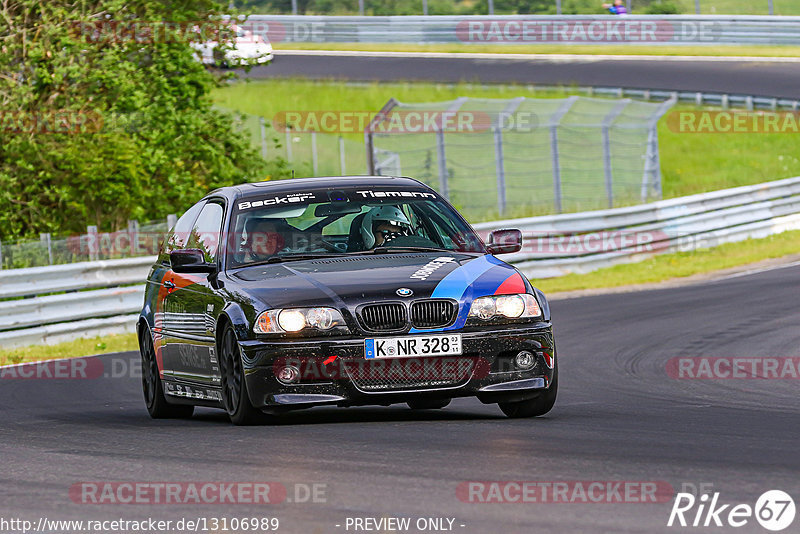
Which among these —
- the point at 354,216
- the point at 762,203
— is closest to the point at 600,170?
the point at 762,203

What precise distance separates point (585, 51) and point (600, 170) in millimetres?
17150

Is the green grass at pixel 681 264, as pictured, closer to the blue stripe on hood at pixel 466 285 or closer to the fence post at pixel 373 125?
the fence post at pixel 373 125

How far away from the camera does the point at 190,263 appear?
9430 millimetres

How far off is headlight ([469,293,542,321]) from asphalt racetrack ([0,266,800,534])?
605 mm

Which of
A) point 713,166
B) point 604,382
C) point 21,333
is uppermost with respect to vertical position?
point 604,382

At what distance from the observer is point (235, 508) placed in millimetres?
5949

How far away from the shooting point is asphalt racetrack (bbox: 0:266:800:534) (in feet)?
18.9

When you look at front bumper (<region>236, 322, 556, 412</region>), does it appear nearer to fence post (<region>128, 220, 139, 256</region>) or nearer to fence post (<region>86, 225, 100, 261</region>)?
fence post (<region>86, 225, 100, 261</region>)

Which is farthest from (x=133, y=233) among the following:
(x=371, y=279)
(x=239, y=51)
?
(x=239, y=51)

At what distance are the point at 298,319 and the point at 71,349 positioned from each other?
373 inches

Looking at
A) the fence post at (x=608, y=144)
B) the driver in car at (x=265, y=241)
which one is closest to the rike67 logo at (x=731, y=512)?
the driver in car at (x=265, y=241)

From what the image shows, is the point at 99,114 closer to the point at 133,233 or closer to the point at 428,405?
the point at 133,233

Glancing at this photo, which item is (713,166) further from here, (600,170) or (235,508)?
(235,508)

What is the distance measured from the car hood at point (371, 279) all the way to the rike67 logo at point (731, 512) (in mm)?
2849
